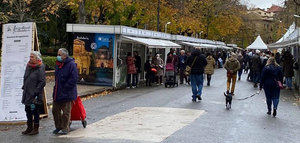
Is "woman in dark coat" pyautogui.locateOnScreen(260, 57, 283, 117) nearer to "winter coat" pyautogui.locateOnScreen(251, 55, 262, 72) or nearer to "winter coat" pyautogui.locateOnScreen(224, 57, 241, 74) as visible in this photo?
"winter coat" pyautogui.locateOnScreen(224, 57, 241, 74)

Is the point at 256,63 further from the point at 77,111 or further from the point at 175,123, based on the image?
the point at 77,111

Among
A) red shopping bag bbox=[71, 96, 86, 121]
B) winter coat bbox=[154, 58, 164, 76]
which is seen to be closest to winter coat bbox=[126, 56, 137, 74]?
winter coat bbox=[154, 58, 164, 76]

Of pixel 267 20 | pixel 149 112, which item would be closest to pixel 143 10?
pixel 149 112

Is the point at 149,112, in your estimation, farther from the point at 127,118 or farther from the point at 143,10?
the point at 143,10

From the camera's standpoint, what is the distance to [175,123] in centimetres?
970

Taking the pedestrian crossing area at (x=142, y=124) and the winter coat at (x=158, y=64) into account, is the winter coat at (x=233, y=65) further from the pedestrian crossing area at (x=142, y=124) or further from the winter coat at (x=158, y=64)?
the winter coat at (x=158, y=64)

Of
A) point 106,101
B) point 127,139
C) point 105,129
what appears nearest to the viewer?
point 127,139

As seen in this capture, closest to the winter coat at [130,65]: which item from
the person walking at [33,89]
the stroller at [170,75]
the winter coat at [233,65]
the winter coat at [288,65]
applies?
the stroller at [170,75]

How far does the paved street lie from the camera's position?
8.06 m

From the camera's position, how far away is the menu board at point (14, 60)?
9805 millimetres

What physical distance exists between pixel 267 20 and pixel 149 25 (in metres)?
101

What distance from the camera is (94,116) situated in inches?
427

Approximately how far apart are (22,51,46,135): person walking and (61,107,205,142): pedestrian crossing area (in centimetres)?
86

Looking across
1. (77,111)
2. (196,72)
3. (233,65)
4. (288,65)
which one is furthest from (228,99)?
(288,65)
